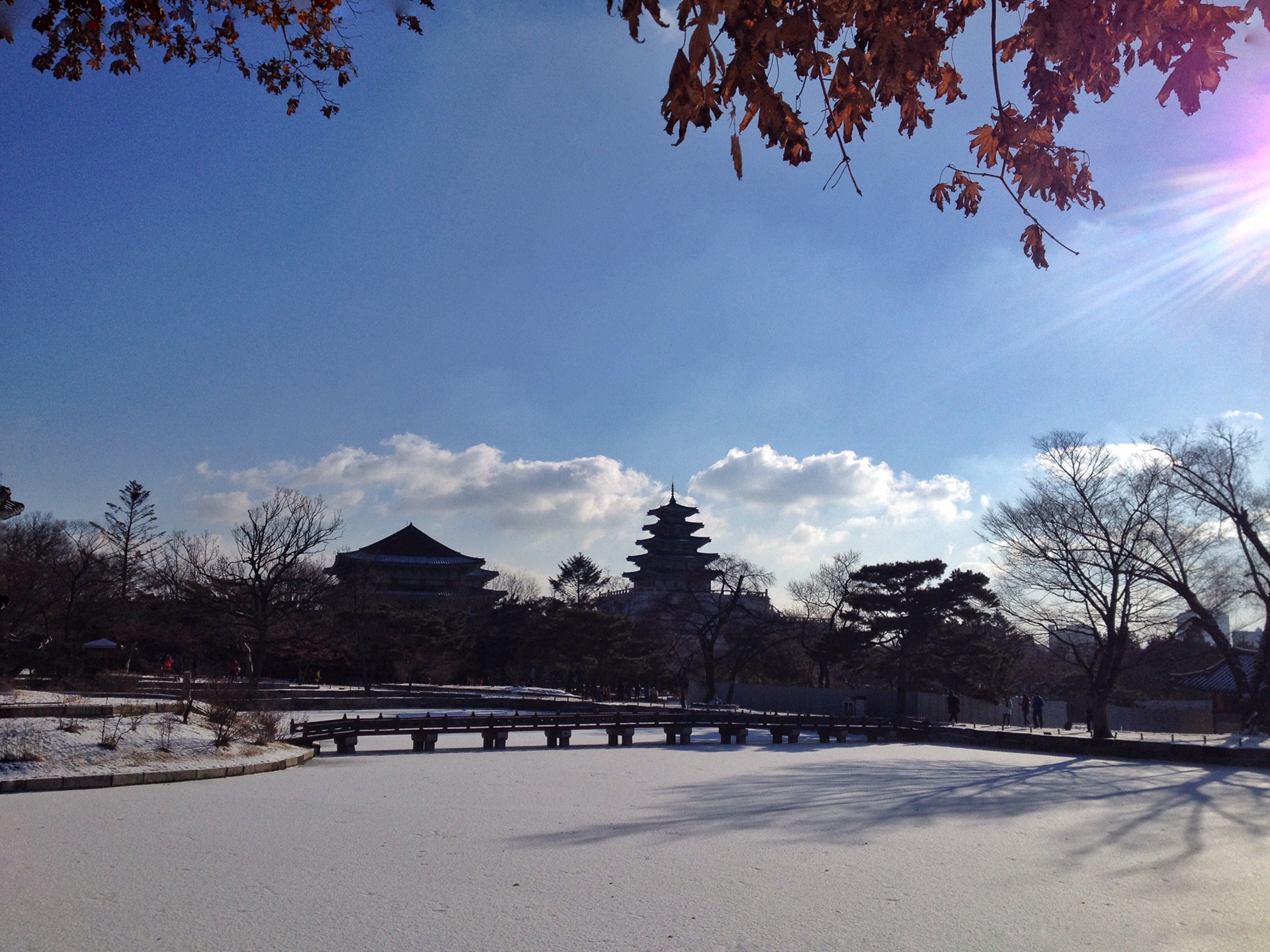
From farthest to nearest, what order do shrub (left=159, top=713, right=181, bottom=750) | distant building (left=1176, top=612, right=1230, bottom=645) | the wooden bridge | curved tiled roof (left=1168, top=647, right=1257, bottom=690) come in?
curved tiled roof (left=1168, top=647, right=1257, bottom=690) < distant building (left=1176, top=612, right=1230, bottom=645) < the wooden bridge < shrub (left=159, top=713, right=181, bottom=750)

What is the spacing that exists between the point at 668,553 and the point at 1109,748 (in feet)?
151

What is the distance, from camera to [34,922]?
17.6ft

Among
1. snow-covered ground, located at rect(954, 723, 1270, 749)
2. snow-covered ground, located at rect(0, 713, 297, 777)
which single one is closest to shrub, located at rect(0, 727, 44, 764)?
snow-covered ground, located at rect(0, 713, 297, 777)

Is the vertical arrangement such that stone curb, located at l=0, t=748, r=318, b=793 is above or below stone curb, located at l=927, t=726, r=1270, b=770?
above

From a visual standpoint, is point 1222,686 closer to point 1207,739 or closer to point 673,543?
point 1207,739

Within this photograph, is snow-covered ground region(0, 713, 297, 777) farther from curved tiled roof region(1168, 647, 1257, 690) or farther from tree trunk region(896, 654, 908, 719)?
curved tiled roof region(1168, 647, 1257, 690)

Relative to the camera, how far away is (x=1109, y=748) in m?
25.0

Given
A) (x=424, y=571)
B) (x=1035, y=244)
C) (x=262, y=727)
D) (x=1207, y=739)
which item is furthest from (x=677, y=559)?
(x=1035, y=244)

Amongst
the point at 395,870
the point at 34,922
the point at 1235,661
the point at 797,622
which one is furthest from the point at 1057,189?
the point at 797,622

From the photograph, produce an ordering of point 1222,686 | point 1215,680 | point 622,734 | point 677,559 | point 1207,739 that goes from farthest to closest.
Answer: point 677,559
point 1215,680
point 1222,686
point 1207,739
point 622,734

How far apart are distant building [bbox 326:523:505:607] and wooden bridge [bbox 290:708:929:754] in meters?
27.2

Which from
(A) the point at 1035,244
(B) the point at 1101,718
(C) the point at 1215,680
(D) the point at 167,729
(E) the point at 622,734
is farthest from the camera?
(C) the point at 1215,680

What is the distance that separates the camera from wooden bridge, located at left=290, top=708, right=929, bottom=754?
18438 mm

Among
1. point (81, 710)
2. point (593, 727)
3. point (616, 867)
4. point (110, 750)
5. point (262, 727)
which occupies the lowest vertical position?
point (593, 727)
